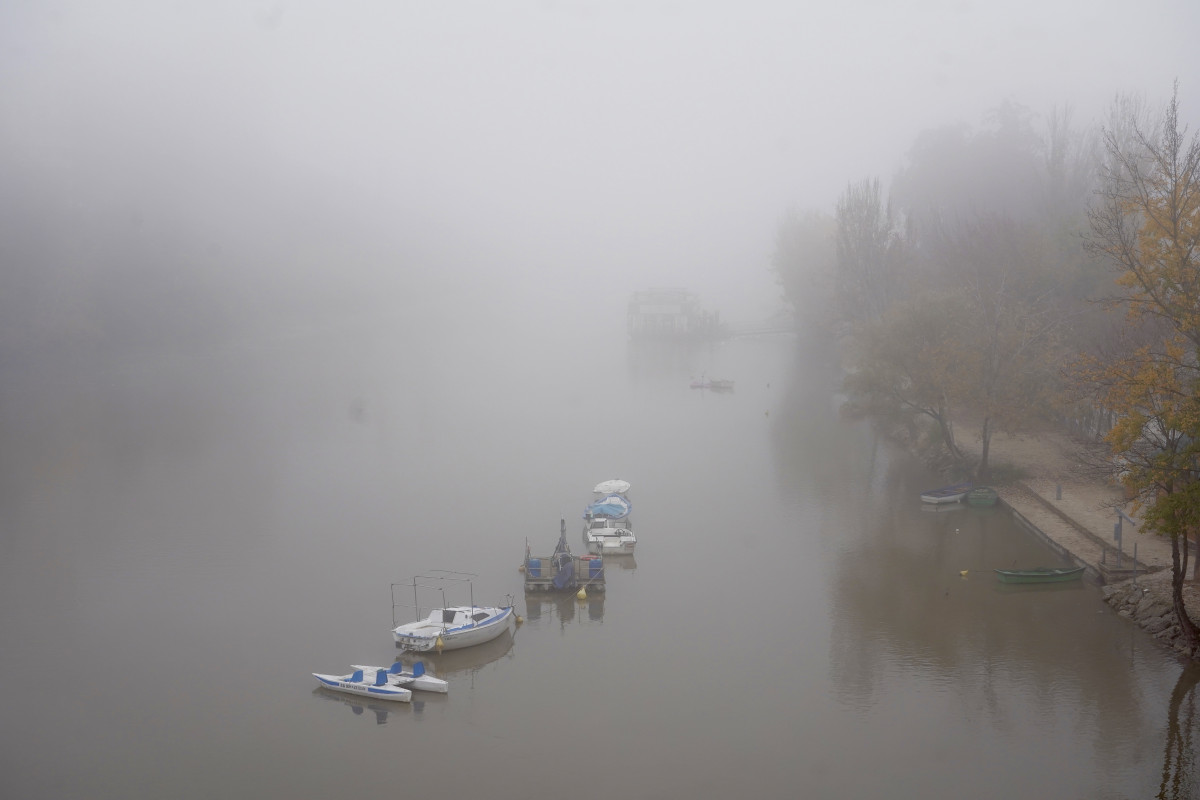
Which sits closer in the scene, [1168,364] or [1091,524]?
[1168,364]

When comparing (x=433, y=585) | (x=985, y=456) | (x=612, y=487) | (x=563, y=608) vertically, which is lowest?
(x=563, y=608)

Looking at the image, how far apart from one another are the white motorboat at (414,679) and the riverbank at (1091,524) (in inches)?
381

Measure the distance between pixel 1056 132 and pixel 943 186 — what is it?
7.89 meters

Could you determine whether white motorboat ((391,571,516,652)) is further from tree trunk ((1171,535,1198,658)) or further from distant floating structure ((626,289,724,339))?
distant floating structure ((626,289,724,339))

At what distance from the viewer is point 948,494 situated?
20000 millimetres

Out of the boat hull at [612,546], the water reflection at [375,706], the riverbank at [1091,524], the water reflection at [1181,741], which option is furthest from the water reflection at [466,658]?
the riverbank at [1091,524]

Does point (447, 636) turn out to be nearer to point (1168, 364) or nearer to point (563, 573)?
point (563, 573)

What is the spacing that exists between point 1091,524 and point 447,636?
1209cm

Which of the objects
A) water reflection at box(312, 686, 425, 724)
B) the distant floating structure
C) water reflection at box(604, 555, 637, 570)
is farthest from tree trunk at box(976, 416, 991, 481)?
the distant floating structure

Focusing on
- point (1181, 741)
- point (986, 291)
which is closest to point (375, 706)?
point (1181, 741)

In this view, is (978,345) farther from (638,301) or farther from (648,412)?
(638,301)

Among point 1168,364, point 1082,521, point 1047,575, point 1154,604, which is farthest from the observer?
point 1082,521

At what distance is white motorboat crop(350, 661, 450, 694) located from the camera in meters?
12.3

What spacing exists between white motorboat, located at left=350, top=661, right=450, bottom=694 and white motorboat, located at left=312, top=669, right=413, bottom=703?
0.04 m
